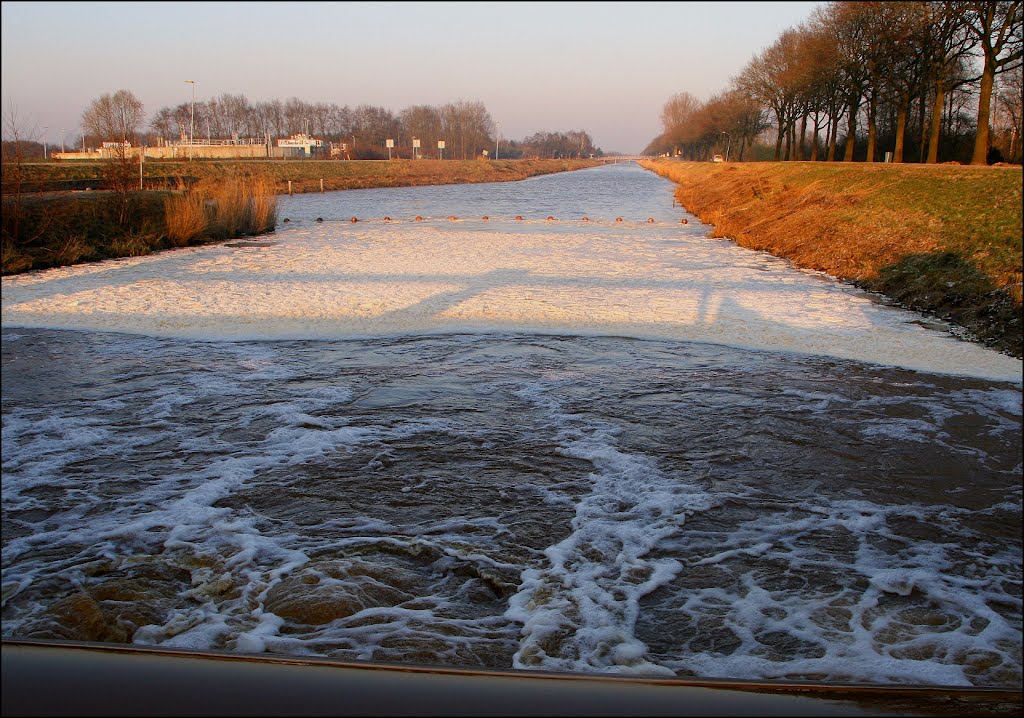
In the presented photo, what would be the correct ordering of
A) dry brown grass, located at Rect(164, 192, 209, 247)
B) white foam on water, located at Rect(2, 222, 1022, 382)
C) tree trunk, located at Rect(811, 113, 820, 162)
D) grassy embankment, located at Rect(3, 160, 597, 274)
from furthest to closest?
tree trunk, located at Rect(811, 113, 820, 162), dry brown grass, located at Rect(164, 192, 209, 247), grassy embankment, located at Rect(3, 160, 597, 274), white foam on water, located at Rect(2, 222, 1022, 382)

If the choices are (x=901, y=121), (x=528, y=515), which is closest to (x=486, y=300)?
(x=528, y=515)

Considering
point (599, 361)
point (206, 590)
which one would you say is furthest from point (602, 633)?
point (599, 361)

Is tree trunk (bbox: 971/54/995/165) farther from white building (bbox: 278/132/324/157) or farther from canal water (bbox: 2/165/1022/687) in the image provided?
white building (bbox: 278/132/324/157)

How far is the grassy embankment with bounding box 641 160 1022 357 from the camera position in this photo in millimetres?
10414

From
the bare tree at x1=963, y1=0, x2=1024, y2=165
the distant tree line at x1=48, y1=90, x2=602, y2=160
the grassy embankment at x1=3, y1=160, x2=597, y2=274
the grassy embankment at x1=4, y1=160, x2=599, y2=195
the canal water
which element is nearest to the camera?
the canal water

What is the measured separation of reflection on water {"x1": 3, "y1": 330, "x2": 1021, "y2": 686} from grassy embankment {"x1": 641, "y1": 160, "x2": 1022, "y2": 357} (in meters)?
3.35

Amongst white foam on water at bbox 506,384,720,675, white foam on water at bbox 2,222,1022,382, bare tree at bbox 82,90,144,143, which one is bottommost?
white foam on water at bbox 506,384,720,675

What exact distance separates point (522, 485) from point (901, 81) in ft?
112

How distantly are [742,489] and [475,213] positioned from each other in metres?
28.2

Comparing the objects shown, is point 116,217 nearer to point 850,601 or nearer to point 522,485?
point 522,485

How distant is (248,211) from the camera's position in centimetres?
2202

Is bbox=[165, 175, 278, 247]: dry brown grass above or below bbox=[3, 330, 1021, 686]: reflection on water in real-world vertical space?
above

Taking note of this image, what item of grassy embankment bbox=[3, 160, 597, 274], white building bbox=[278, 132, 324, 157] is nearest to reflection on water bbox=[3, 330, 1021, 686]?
grassy embankment bbox=[3, 160, 597, 274]

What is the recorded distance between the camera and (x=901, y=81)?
3281 cm
